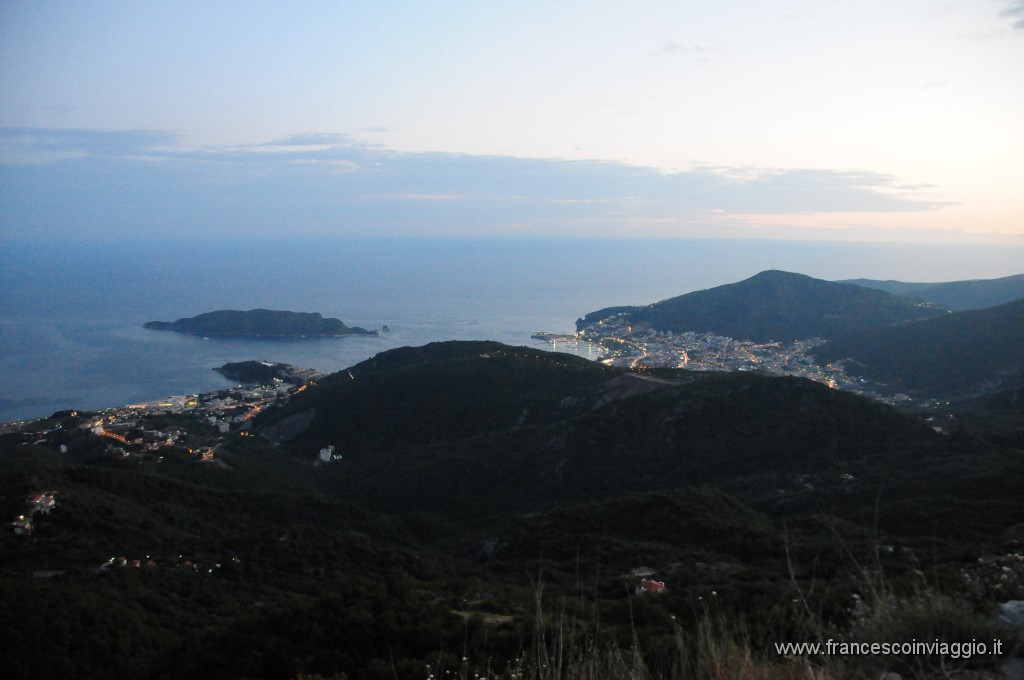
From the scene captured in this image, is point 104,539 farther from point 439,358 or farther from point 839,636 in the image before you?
point 439,358

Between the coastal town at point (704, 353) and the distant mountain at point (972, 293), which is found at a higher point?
the distant mountain at point (972, 293)

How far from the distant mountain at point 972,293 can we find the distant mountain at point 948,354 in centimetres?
2751

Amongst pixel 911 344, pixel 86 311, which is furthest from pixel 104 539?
pixel 86 311

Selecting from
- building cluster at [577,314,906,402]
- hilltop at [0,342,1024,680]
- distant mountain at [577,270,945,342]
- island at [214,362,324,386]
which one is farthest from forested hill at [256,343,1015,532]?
distant mountain at [577,270,945,342]

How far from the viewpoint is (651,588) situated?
379 inches

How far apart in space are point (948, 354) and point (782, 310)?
2679 cm

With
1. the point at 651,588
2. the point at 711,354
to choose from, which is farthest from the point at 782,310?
the point at 651,588

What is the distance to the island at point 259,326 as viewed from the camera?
8225 cm

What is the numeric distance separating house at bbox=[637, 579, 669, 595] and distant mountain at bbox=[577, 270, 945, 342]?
62.0 metres

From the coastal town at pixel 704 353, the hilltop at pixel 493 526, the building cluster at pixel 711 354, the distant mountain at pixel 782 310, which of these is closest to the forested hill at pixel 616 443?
the hilltop at pixel 493 526

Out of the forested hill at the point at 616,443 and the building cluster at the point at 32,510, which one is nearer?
the building cluster at the point at 32,510

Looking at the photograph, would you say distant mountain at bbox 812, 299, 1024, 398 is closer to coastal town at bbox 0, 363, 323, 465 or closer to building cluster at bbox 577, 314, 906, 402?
building cluster at bbox 577, 314, 906, 402

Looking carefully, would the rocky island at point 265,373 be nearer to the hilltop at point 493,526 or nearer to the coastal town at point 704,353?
the hilltop at point 493,526

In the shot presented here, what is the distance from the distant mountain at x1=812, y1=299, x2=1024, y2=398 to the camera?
4328 cm
